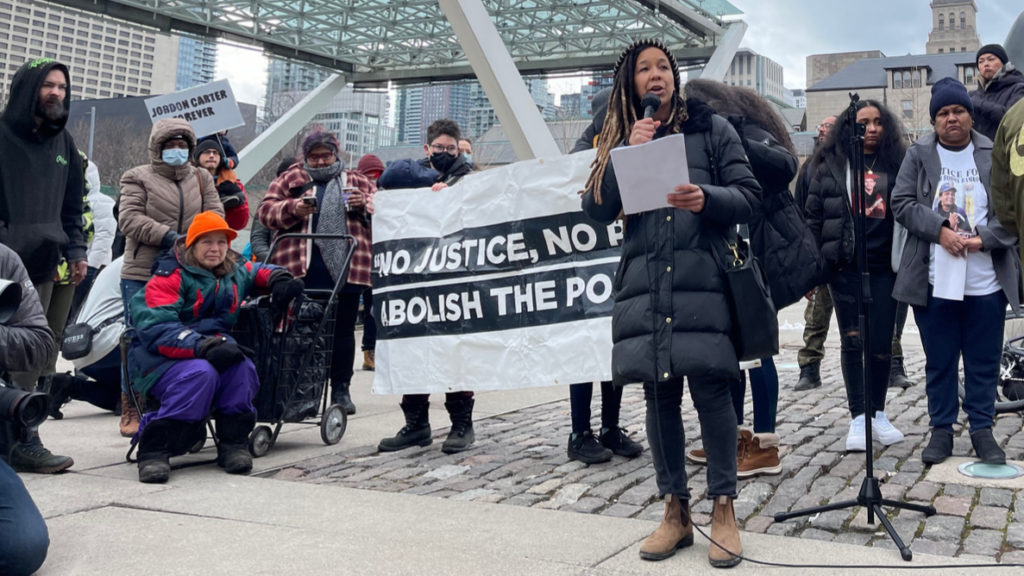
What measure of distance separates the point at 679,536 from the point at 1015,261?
262cm

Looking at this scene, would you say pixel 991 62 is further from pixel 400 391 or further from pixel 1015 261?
pixel 400 391

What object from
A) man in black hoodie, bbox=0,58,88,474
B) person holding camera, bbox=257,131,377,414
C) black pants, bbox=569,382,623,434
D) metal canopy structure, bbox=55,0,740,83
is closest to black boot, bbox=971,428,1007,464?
black pants, bbox=569,382,623,434

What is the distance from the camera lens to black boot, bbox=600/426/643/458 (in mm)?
5352

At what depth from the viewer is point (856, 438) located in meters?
5.18

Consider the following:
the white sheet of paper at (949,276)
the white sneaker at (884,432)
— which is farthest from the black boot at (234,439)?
the white sheet of paper at (949,276)

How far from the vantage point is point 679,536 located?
3527 millimetres

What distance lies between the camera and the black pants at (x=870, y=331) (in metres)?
5.32

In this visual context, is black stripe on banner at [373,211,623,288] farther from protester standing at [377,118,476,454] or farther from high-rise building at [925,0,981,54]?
high-rise building at [925,0,981,54]

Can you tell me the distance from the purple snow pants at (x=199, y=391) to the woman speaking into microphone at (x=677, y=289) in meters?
2.39

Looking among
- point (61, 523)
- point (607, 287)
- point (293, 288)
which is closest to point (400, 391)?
point (293, 288)

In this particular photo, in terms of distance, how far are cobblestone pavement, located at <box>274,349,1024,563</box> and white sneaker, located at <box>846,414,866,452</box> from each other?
5cm

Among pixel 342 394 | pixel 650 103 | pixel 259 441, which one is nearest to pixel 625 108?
pixel 650 103

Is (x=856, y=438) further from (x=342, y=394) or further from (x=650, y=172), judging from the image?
(x=342, y=394)

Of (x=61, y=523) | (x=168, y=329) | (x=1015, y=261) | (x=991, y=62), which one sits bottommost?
(x=61, y=523)
